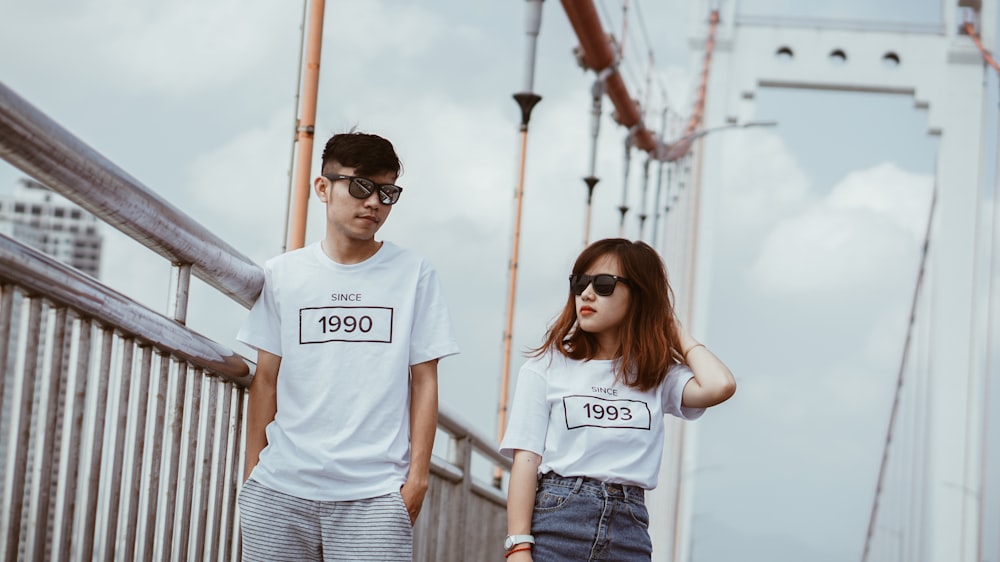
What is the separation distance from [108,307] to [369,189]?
49cm

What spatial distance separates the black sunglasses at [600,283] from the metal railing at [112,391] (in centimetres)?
52

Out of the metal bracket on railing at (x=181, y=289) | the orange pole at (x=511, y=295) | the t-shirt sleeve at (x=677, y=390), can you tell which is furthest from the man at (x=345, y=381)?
the orange pole at (x=511, y=295)

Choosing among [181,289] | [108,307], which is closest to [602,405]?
[181,289]

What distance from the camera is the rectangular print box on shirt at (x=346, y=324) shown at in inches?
78.0

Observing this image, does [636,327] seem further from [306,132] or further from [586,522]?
[306,132]

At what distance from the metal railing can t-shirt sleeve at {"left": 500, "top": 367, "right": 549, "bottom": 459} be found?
421 millimetres

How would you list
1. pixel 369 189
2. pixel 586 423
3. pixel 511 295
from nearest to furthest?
pixel 369 189 → pixel 586 423 → pixel 511 295

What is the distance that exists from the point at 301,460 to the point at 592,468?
463 millimetres

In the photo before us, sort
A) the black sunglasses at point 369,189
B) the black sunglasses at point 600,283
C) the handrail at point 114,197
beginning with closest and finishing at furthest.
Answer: the handrail at point 114,197
the black sunglasses at point 369,189
the black sunglasses at point 600,283

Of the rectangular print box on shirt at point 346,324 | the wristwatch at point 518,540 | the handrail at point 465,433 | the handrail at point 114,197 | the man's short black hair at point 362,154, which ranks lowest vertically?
the wristwatch at point 518,540

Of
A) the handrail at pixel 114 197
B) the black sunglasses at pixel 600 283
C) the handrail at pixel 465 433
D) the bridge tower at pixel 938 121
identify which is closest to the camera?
the handrail at pixel 114 197

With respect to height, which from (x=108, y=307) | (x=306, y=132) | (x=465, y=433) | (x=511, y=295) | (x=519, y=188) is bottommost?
(x=465, y=433)

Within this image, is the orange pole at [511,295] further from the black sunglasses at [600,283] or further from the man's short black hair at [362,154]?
the man's short black hair at [362,154]

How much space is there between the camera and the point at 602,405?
7.10 ft
